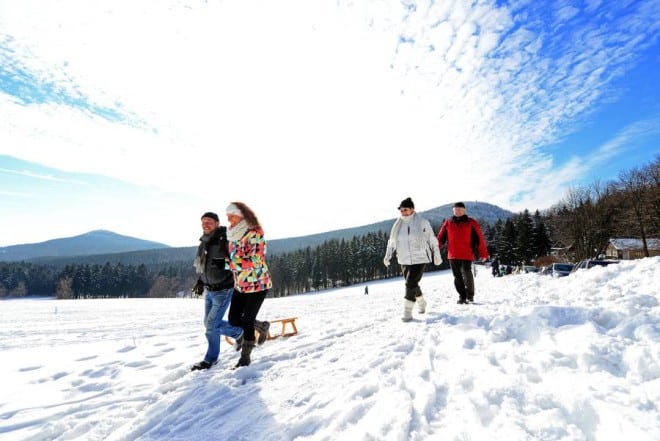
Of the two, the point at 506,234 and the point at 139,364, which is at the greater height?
the point at 506,234

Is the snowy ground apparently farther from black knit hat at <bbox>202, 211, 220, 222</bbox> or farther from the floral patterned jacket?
black knit hat at <bbox>202, 211, 220, 222</bbox>

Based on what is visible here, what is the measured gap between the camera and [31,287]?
372ft

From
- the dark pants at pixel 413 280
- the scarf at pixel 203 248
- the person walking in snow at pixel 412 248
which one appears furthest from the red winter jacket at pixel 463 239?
the scarf at pixel 203 248

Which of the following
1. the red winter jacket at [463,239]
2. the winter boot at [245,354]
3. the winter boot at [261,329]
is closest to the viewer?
the winter boot at [245,354]

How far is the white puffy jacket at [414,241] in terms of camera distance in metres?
6.00

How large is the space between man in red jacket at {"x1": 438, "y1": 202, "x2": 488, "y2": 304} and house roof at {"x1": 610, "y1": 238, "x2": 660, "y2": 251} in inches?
1617

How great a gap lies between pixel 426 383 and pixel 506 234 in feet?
230

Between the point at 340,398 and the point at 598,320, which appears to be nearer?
the point at 340,398

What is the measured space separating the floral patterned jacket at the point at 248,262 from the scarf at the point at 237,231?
4 centimetres

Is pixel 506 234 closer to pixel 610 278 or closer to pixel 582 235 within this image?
pixel 582 235

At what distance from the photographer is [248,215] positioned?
429 centimetres

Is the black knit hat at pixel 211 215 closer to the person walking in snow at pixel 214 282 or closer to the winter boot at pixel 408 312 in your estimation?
the person walking in snow at pixel 214 282

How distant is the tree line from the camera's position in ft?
124

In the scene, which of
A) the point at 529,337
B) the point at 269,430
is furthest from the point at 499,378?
the point at 269,430
